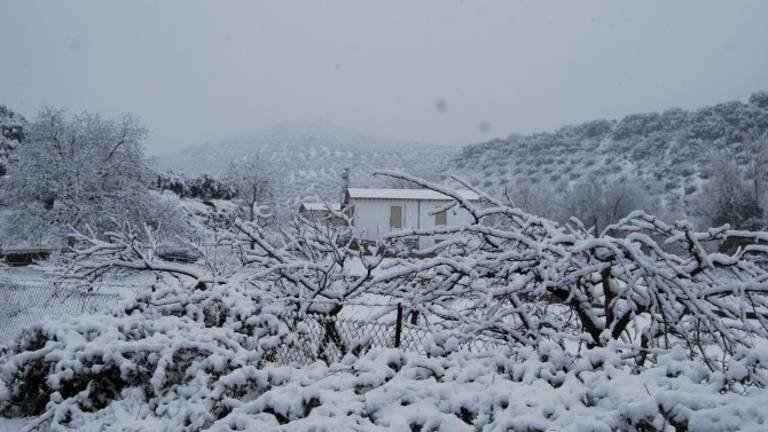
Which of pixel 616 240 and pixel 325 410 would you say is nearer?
pixel 325 410

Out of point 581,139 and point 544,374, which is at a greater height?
point 581,139

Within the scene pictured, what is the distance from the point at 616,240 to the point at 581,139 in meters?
56.2

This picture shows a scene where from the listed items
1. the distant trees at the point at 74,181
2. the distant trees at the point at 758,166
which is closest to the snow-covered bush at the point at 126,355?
the distant trees at the point at 74,181

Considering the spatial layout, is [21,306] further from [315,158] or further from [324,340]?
[315,158]

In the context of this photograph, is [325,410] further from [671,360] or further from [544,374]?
[671,360]

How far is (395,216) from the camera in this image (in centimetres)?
2794

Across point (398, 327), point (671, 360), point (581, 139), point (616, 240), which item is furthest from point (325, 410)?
point (581, 139)

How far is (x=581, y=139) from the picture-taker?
53.7 meters

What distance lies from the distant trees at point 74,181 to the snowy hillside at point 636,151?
2459 centimetres

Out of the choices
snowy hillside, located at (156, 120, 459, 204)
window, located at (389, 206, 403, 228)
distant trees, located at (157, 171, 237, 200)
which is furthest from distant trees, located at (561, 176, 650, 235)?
snowy hillside, located at (156, 120, 459, 204)

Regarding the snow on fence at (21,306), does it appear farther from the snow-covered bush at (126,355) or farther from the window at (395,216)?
the window at (395,216)

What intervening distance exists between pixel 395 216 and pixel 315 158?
56.3m

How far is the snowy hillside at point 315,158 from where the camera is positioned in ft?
203

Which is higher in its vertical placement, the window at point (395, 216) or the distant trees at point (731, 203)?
→ the distant trees at point (731, 203)
